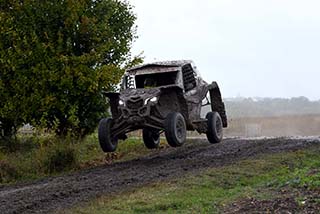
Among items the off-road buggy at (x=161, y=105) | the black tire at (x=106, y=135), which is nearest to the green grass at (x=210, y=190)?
the off-road buggy at (x=161, y=105)

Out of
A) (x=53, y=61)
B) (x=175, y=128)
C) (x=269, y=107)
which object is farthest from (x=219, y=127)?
(x=269, y=107)

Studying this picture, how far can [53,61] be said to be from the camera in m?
19.7

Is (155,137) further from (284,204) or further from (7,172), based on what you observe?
(284,204)

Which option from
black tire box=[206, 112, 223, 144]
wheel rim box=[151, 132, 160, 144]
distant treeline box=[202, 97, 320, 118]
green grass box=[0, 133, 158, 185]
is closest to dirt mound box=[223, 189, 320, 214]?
green grass box=[0, 133, 158, 185]

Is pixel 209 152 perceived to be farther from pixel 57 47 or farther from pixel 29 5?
pixel 29 5

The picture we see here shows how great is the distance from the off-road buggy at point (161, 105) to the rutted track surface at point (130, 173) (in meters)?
0.79

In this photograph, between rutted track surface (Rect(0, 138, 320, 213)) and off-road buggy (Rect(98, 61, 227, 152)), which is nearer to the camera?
rutted track surface (Rect(0, 138, 320, 213))

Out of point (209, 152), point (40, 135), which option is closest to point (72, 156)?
point (40, 135)

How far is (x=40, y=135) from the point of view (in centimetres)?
2022

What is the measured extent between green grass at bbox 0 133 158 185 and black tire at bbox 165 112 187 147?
8.72 ft

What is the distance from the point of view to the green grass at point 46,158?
1722cm

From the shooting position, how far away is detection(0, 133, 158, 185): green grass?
1722 cm

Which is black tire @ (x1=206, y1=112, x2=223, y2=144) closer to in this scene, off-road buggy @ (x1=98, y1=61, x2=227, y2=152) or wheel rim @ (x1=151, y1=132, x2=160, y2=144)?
off-road buggy @ (x1=98, y1=61, x2=227, y2=152)

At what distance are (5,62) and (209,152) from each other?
661 centimetres
